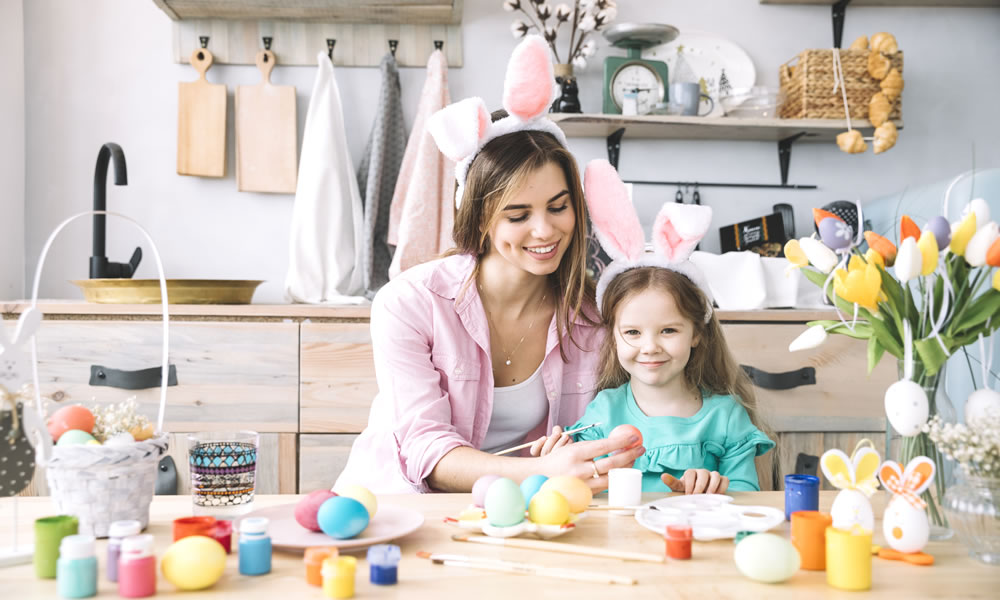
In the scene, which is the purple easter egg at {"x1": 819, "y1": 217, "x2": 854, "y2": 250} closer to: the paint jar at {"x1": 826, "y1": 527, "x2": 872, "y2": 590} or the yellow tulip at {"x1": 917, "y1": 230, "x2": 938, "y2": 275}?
the yellow tulip at {"x1": 917, "y1": 230, "x2": 938, "y2": 275}

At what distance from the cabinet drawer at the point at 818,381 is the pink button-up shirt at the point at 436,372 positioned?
662mm

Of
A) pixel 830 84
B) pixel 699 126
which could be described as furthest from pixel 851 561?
pixel 830 84

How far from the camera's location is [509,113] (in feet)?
4.78

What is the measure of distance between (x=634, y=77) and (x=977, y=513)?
6.32 feet

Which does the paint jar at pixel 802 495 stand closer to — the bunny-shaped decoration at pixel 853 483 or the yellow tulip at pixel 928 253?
the bunny-shaped decoration at pixel 853 483

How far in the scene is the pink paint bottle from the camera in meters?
0.67

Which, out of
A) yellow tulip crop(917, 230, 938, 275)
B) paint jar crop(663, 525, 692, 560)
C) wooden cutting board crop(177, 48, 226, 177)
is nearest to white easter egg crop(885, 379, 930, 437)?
yellow tulip crop(917, 230, 938, 275)

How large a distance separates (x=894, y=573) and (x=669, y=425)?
26.5 inches

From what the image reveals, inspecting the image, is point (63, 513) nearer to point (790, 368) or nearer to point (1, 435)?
point (1, 435)

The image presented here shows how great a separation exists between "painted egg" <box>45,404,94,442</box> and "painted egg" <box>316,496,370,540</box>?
27 cm

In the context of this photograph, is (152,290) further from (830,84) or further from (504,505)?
(830,84)

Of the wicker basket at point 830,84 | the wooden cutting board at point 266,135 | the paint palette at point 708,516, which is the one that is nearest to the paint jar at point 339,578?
the paint palette at point 708,516

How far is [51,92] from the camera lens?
2.46 m

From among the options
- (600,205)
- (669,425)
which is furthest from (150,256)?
(669,425)
